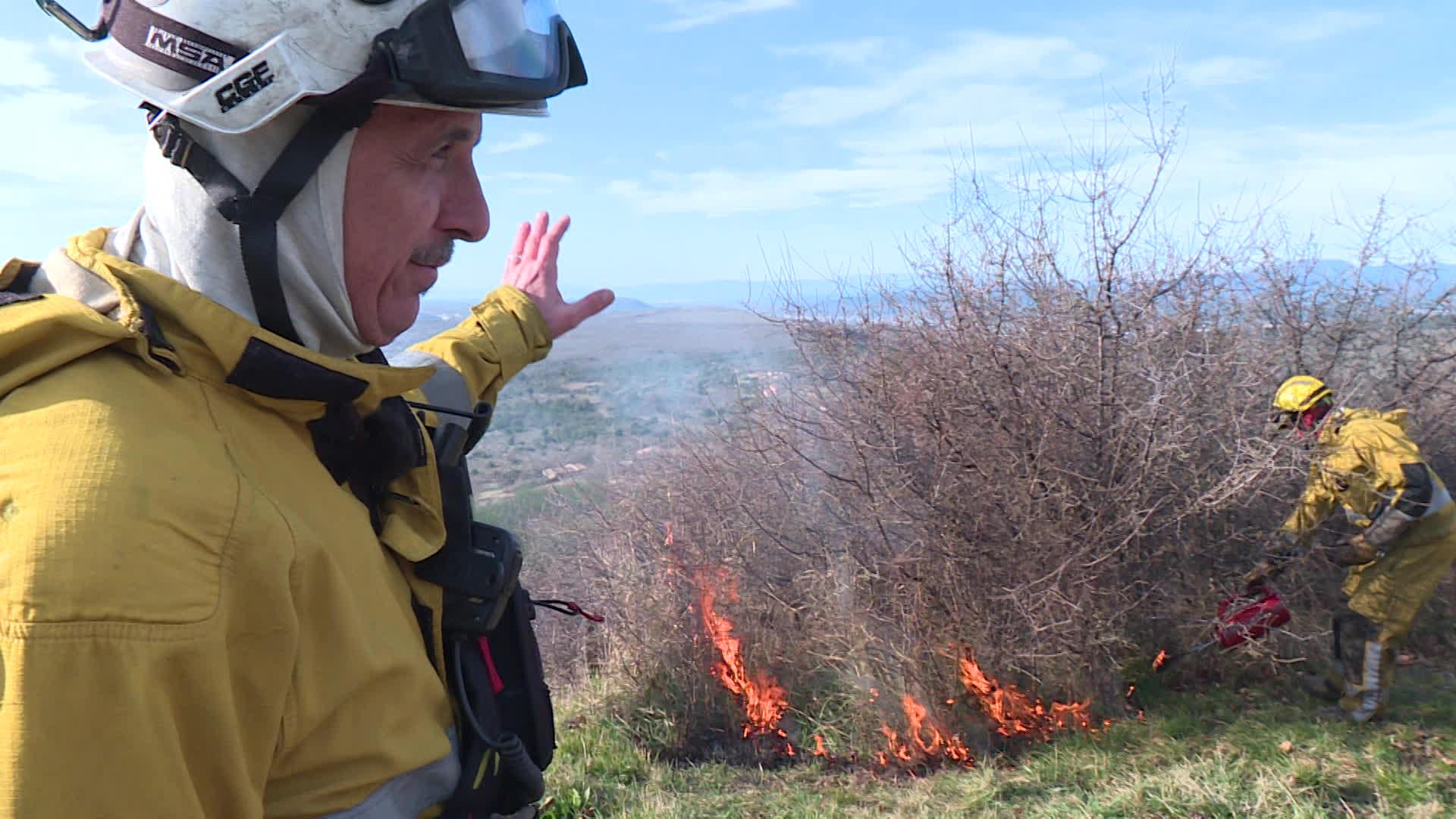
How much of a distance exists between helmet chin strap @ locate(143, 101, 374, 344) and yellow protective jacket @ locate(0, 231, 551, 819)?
0.15 meters

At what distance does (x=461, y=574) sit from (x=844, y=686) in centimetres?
602

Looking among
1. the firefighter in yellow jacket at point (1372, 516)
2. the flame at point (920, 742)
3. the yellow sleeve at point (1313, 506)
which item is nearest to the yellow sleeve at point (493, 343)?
the flame at point (920, 742)

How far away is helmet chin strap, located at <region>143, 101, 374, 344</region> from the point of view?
4.18 feet

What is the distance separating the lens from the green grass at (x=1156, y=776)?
4895 millimetres

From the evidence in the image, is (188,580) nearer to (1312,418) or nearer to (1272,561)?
(1312,418)

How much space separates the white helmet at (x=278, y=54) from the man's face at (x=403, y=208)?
6 cm

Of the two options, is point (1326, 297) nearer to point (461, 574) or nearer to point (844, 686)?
point (844, 686)

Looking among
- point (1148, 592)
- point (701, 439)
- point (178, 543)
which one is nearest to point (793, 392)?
point (701, 439)

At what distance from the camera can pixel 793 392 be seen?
706 centimetres

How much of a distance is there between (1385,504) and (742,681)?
193 inches

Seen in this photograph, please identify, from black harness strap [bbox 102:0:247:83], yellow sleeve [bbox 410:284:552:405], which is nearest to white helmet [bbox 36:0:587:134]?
black harness strap [bbox 102:0:247:83]

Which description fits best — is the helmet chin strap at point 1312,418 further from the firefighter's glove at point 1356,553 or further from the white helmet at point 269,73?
the white helmet at point 269,73

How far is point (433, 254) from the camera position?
1.48 m

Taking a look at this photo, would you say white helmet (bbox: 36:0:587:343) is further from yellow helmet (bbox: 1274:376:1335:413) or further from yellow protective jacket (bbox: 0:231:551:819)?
yellow helmet (bbox: 1274:376:1335:413)
